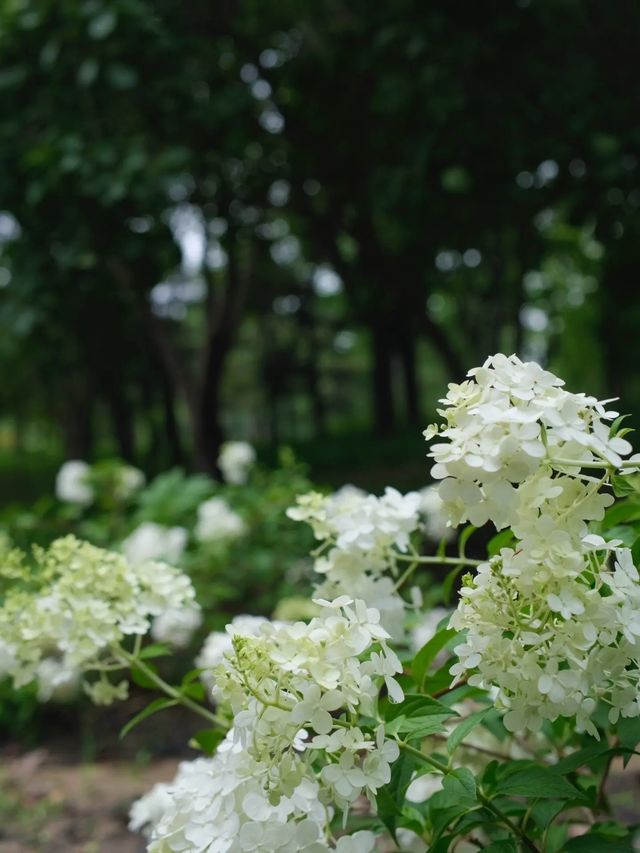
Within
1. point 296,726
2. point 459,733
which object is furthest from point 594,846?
point 296,726

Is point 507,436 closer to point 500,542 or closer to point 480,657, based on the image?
point 480,657

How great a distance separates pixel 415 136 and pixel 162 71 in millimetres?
1612

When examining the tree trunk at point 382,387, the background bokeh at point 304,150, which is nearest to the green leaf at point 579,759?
the background bokeh at point 304,150

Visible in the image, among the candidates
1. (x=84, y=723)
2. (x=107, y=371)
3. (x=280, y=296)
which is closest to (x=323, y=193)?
(x=107, y=371)

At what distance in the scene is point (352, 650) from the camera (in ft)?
2.95

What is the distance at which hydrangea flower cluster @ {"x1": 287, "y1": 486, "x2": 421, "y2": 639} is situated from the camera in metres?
1.31

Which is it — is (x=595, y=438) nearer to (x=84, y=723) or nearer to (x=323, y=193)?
(x=84, y=723)

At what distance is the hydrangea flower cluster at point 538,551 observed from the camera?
86 cm

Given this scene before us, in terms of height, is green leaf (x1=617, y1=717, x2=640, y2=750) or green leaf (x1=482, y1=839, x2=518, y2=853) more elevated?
green leaf (x1=617, y1=717, x2=640, y2=750)

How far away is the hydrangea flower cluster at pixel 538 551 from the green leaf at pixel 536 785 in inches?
4.7

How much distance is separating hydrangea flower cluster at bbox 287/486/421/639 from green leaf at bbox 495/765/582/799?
0.33 m

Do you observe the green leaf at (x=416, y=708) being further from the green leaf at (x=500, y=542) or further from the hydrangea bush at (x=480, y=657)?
the green leaf at (x=500, y=542)

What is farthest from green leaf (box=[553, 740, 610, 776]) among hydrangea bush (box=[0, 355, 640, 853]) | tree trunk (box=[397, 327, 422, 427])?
tree trunk (box=[397, 327, 422, 427])

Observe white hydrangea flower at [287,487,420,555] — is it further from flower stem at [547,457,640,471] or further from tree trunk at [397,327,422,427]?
tree trunk at [397,327,422,427]
